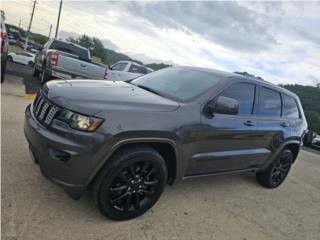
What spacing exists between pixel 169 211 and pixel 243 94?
1928mm

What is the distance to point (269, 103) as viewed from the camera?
200 inches

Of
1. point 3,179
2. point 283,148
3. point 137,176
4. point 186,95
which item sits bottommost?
point 3,179

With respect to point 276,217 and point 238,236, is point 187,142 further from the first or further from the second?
point 276,217

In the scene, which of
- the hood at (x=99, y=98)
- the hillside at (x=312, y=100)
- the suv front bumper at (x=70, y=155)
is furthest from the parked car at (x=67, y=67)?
the hillside at (x=312, y=100)

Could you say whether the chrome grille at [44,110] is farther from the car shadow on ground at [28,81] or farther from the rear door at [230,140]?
the car shadow on ground at [28,81]

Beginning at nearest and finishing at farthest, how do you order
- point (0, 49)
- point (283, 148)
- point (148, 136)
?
1. point (148, 136)
2. point (283, 148)
3. point (0, 49)

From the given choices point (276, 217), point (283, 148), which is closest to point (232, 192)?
point (276, 217)

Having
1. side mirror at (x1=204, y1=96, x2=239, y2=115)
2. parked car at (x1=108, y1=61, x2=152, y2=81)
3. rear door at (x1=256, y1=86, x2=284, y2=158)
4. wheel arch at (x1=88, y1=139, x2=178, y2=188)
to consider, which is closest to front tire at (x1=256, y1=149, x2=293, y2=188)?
rear door at (x1=256, y1=86, x2=284, y2=158)

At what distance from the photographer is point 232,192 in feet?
16.7

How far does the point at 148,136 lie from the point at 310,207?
11.7ft

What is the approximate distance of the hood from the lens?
3064 mm

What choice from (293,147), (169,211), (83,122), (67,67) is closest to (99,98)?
(83,122)

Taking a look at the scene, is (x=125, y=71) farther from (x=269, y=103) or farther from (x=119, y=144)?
(x=119, y=144)

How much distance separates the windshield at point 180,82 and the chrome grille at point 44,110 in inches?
53.1
